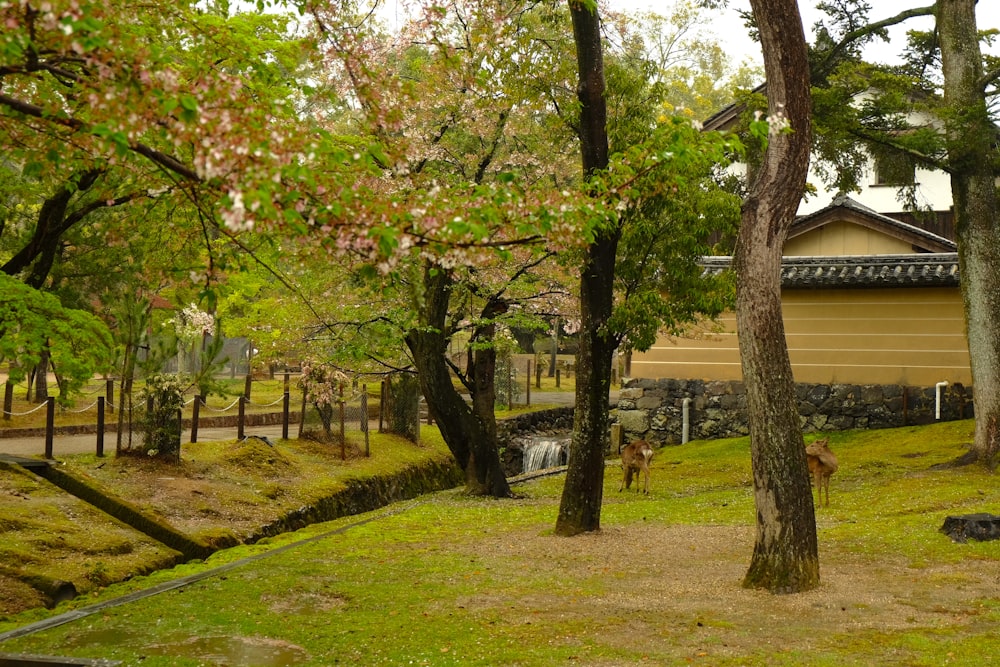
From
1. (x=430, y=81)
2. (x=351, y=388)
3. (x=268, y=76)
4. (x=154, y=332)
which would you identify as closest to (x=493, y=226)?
(x=268, y=76)

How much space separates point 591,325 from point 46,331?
6.96 metres

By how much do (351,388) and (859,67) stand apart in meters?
13.3

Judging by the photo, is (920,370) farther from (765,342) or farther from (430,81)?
(765,342)

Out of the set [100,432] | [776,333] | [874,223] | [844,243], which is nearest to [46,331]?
[776,333]

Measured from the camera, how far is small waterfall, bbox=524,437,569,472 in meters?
29.4

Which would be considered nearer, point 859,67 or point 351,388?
point 859,67

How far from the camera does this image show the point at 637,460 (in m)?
19.2

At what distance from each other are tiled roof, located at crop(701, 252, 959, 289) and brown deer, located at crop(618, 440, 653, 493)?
692 centimetres

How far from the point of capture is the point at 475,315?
19.8 m

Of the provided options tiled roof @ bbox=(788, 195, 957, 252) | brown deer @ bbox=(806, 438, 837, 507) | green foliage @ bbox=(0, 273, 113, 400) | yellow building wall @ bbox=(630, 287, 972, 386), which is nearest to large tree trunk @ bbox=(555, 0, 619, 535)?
brown deer @ bbox=(806, 438, 837, 507)

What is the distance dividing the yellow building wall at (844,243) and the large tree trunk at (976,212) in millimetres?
8979

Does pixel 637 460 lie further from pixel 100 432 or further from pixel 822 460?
pixel 100 432

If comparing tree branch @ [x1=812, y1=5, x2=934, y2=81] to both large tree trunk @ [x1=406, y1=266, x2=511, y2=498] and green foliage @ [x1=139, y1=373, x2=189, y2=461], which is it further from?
green foliage @ [x1=139, y1=373, x2=189, y2=461]

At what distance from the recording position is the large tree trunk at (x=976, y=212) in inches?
703
